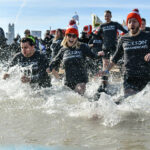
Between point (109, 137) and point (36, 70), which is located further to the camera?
point (36, 70)

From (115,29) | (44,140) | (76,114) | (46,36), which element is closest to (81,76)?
(76,114)

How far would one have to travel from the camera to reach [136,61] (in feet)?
16.1

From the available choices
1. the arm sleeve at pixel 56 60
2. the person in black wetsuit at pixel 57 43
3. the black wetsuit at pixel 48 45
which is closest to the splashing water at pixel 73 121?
the arm sleeve at pixel 56 60

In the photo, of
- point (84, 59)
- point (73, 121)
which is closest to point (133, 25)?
point (84, 59)

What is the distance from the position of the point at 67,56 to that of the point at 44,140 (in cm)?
257

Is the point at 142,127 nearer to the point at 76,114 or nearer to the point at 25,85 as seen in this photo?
the point at 76,114

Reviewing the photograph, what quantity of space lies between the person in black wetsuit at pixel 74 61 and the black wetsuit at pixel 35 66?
2.29 feet

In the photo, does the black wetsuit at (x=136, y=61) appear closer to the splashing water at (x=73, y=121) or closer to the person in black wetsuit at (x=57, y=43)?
the splashing water at (x=73, y=121)

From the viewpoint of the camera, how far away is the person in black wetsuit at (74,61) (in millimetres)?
5840

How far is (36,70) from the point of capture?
6613 millimetres

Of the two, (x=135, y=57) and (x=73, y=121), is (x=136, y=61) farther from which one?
(x=73, y=121)

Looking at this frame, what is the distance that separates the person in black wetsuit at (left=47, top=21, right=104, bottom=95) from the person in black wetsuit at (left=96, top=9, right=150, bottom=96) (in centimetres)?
86

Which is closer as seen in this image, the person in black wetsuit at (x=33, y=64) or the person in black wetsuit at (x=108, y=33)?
the person in black wetsuit at (x=33, y=64)

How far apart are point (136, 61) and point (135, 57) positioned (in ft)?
0.23
